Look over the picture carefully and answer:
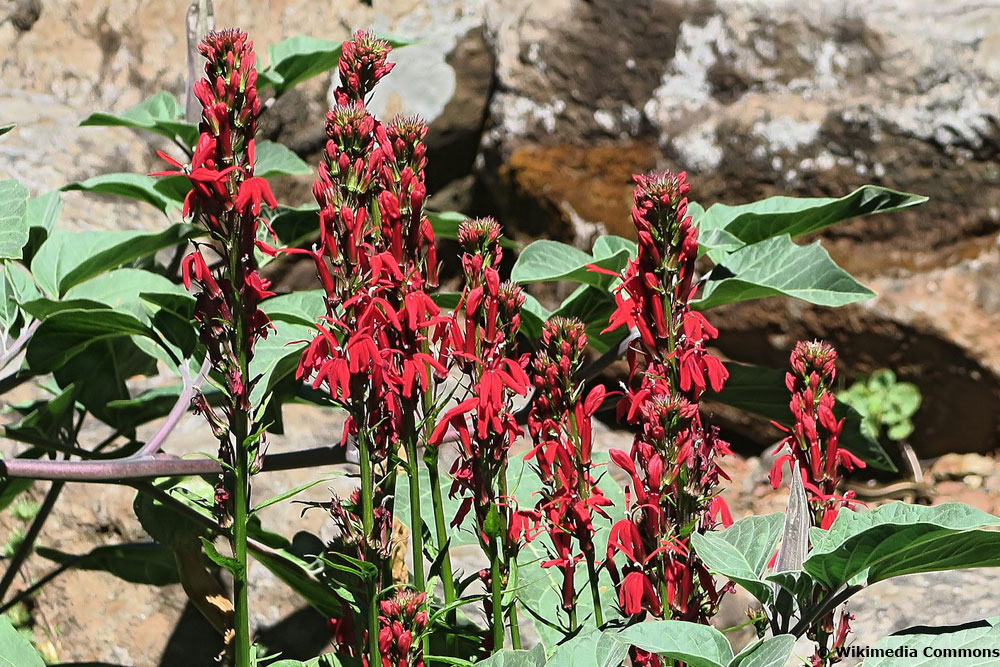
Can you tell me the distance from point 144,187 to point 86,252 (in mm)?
258

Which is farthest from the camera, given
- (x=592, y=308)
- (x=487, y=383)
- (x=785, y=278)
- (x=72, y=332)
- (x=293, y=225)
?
(x=293, y=225)

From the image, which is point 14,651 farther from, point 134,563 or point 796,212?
point 796,212

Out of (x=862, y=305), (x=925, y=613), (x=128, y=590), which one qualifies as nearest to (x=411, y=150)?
(x=925, y=613)

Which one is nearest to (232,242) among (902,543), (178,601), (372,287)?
(372,287)

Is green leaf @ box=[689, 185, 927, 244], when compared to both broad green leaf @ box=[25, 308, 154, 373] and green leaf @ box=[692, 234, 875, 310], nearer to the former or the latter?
green leaf @ box=[692, 234, 875, 310]

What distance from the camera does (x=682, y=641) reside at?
104 centimetres

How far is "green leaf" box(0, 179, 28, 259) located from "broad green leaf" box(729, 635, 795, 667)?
1222mm

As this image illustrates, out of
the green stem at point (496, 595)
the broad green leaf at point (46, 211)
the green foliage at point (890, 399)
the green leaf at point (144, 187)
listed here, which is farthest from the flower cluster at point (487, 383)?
the green foliage at point (890, 399)

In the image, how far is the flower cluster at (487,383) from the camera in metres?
1.14

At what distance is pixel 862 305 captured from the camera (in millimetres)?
3922

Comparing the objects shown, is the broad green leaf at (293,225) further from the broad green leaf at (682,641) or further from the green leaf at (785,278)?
the broad green leaf at (682,641)

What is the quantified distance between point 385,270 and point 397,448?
240 millimetres

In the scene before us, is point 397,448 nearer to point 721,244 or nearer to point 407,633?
point 407,633

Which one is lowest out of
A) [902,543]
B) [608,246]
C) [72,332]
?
[902,543]
